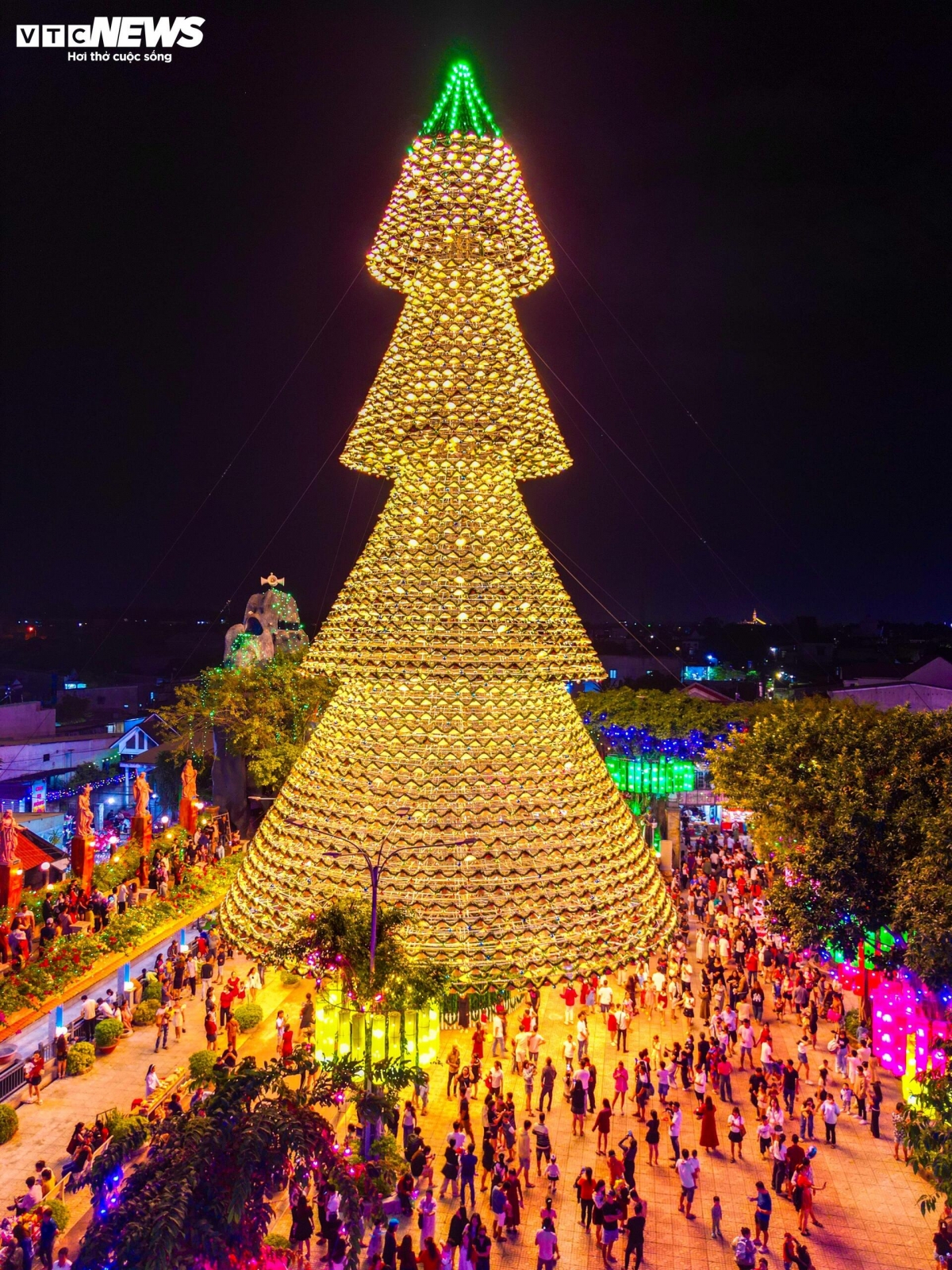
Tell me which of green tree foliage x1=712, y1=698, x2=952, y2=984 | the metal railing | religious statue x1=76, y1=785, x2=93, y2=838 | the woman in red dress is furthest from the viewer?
religious statue x1=76, y1=785, x2=93, y2=838

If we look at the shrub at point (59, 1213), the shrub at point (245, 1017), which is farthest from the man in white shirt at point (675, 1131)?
the shrub at point (59, 1213)

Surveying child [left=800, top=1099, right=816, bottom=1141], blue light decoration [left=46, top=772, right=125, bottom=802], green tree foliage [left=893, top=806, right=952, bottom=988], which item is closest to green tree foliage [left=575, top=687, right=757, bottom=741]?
green tree foliage [left=893, top=806, right=952, bottom=988]

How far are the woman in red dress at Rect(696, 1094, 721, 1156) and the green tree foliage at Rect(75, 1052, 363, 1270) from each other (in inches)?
263

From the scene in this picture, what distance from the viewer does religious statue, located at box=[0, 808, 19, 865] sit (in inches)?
656

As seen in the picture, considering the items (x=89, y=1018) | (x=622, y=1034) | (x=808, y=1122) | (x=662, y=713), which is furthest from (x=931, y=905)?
(x=662, y=713)

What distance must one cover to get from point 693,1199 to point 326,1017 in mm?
6147

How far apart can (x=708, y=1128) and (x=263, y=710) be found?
67.6 ft

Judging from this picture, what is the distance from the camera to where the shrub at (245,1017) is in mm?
15672

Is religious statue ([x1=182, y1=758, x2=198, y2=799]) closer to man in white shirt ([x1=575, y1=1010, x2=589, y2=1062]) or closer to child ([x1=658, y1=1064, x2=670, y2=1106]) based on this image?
man in white shirt ([x1=575, y1=1010, x2=589, y2=1062])

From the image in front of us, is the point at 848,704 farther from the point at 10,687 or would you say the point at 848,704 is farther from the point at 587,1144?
the point at 10,687

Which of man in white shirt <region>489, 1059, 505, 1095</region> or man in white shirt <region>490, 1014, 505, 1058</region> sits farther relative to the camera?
man in white shirt <region>490, 1014, 505, 1058</region>

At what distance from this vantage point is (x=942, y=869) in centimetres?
1292

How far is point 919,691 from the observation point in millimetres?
35438

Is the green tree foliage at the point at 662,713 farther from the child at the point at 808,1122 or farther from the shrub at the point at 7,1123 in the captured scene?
the shrub at the point at 7,1123
